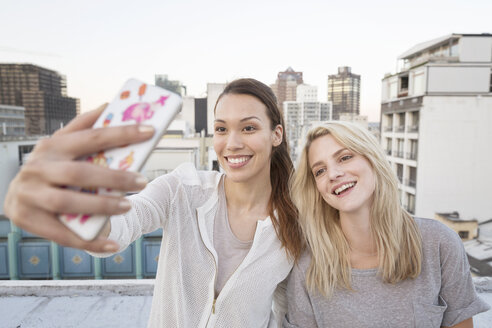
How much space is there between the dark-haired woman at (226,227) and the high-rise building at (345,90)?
76.5 metres

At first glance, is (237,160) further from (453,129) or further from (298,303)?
(453,129)

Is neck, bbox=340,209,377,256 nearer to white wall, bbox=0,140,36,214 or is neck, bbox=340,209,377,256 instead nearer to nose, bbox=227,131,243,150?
nose, bbox=227,131,243,150

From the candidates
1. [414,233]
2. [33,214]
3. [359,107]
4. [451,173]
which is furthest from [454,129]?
[359,107]

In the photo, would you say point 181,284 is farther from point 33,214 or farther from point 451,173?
point 451,173

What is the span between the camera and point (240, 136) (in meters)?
1.87

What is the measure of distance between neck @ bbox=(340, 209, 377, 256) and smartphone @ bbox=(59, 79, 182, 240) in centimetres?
139

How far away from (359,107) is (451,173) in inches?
2291

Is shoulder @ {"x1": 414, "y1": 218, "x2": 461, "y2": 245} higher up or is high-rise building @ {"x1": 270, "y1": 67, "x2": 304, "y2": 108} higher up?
high-rise building @ {"x1": 270, "y1": 67, "x2": 304, "y2": 108}

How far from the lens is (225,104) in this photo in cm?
191

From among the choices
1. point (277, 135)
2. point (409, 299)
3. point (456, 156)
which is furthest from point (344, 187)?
point (456, 156)

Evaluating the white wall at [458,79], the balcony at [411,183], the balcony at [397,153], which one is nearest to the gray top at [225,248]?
the white wall at [458,79]

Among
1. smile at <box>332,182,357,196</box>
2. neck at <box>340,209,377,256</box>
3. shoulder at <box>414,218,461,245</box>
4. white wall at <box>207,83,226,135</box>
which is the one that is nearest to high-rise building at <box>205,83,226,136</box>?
white wall at <box>207,83,226,135</box>

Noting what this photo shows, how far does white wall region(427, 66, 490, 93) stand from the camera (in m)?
21.9

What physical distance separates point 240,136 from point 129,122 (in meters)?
1.06
